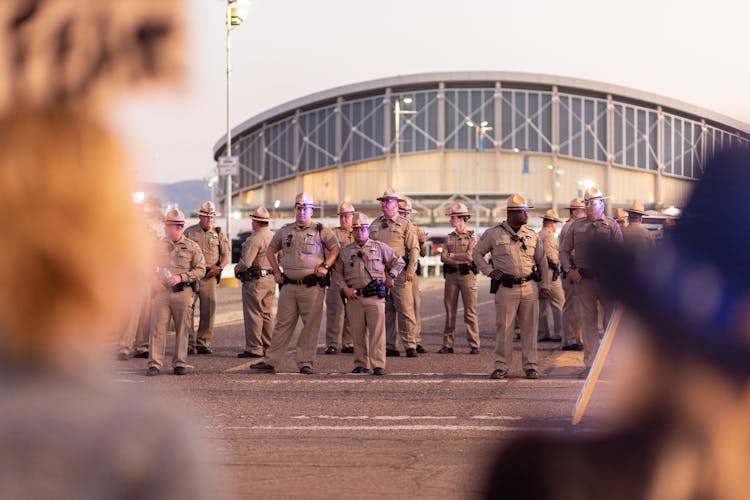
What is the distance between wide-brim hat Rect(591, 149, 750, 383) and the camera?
1679mm

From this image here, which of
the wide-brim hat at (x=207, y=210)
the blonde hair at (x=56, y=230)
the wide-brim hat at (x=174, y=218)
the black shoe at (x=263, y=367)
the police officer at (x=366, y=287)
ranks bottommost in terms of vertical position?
the black shoe at (x=263, y=367)

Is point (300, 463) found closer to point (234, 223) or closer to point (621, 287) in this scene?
point (621, 287)

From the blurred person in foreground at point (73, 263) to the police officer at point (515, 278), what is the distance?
13.0m

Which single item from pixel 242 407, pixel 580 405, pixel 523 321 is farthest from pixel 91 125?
pixel 523 321

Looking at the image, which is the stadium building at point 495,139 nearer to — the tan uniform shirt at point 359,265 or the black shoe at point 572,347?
the black shoe at point 572,347

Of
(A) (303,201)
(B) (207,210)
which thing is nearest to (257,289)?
(B) (207,210)

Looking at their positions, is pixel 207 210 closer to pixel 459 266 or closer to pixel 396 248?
pixel 396 248

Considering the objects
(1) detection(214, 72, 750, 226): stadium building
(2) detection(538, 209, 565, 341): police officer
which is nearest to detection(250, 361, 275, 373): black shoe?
(2) detection(538, 209, 565, 341): police officer

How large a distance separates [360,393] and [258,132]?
9529 centimetres

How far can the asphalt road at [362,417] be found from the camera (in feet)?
26.3

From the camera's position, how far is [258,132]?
4215 inches

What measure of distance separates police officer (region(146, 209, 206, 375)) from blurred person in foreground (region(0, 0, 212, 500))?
13.5 meters

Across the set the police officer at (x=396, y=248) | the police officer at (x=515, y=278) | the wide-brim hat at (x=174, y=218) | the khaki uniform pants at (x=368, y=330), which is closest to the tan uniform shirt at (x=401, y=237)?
the police officer at (x=396, y=248)

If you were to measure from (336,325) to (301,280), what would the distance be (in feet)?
10.2
